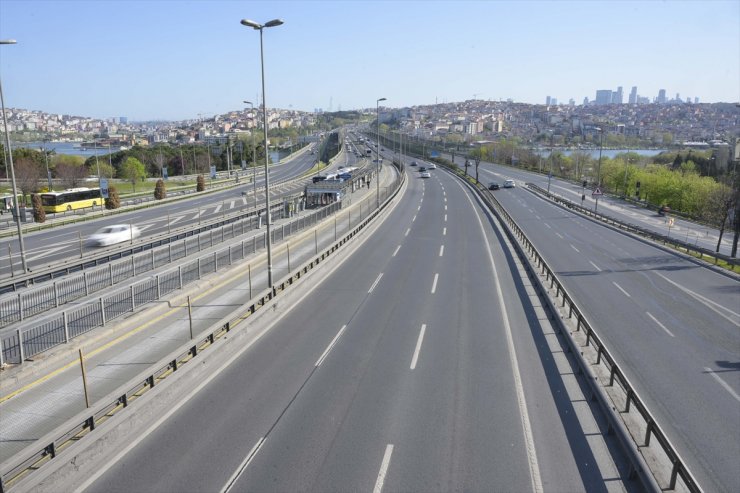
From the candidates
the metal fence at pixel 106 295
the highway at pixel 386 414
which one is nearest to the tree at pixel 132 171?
the metal fence at pixel 106 295

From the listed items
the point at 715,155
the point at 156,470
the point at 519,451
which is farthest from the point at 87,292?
the point at 715,155

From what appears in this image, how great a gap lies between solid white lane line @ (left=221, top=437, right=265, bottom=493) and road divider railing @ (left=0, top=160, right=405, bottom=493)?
8.33 ft

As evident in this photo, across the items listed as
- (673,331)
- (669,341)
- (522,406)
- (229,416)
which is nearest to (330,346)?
(229,416)

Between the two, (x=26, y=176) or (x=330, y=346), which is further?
(x=26, y=176)

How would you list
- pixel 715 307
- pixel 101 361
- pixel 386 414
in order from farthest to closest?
pixel 715 307 → pixel 101 361 → pixel 386 414

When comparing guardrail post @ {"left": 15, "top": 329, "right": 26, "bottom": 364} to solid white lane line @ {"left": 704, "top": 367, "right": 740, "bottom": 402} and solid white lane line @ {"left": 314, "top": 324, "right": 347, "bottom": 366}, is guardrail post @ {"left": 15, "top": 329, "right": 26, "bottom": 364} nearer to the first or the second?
solid white lane line @ {"left": 314, "top": 324, "right": 347, "bottom": 366}

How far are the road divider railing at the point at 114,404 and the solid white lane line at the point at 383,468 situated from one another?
4.83 m

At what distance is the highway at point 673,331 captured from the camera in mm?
10641

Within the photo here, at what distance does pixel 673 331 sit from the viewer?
17.5m

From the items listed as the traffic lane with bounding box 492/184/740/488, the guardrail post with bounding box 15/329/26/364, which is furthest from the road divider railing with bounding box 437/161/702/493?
the guardrail post with bounding box 15/329/26/364

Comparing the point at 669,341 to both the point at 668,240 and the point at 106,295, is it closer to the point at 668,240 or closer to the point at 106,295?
the point at 106,295

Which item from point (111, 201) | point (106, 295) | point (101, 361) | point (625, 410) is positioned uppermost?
point (106, 295)

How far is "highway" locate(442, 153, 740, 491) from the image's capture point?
10.6 metres

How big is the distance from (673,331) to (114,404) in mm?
17090
